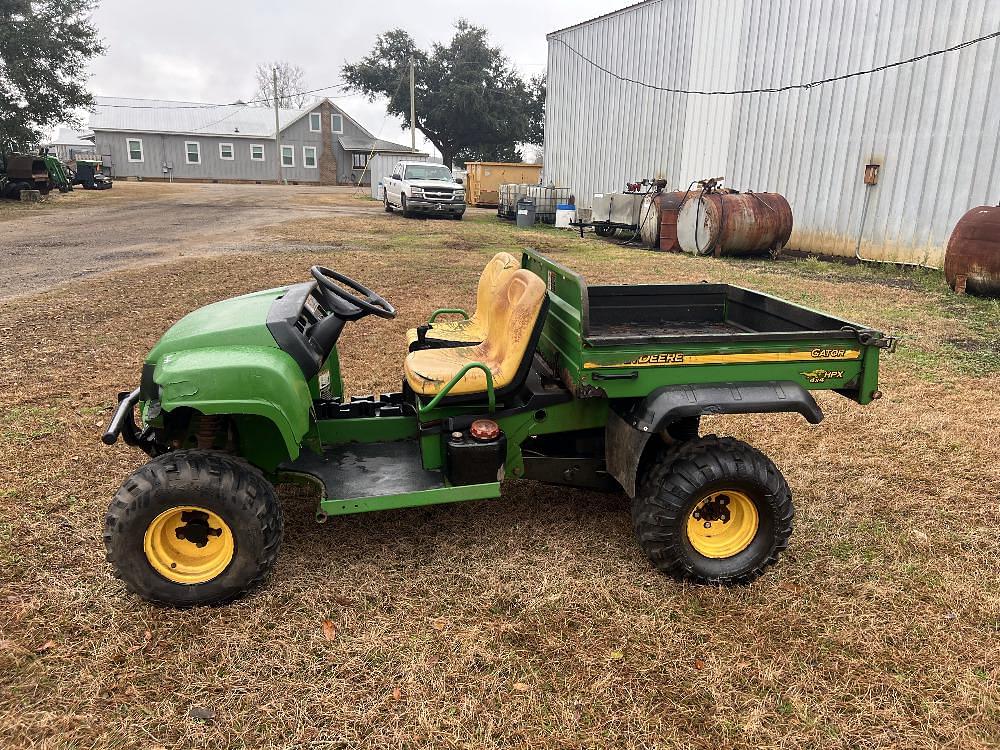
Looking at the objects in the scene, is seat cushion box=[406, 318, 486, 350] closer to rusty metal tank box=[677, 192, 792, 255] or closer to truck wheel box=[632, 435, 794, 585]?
truck wheel box=[632, 435, 794, 585]

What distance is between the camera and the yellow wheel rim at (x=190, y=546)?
282 centimetres

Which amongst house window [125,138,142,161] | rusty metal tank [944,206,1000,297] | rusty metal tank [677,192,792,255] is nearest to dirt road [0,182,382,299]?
rusty metal tank [677,192,792,255]

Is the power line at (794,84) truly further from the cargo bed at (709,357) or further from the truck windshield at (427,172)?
the cargo bed at (709,357)

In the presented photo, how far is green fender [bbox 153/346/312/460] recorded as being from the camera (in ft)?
8.87

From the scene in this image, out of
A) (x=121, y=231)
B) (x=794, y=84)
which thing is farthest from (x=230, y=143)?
(x=794, y=84)

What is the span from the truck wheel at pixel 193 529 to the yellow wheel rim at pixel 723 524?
5.95 feet

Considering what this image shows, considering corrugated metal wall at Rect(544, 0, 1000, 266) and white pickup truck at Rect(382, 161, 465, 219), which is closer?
corrugated metal wall at Rect(544, 0, 1000, 266)

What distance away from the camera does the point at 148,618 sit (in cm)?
280

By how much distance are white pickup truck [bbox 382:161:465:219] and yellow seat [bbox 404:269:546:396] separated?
1934 centimetres

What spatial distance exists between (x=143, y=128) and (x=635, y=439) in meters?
51.6

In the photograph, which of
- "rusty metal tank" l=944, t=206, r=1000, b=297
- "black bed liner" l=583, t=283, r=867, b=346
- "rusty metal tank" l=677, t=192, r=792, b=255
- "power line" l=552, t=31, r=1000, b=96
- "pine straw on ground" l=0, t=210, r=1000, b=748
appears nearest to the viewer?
"pine straw on ground" l=0, t=210, r=1000, b=748

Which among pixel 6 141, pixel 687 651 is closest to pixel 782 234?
pixel 687 651

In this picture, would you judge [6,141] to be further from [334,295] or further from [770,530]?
[770,530]

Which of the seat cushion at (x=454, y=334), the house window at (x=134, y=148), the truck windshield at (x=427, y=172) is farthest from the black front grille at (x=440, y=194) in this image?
the house window at (x=134, y=148)
